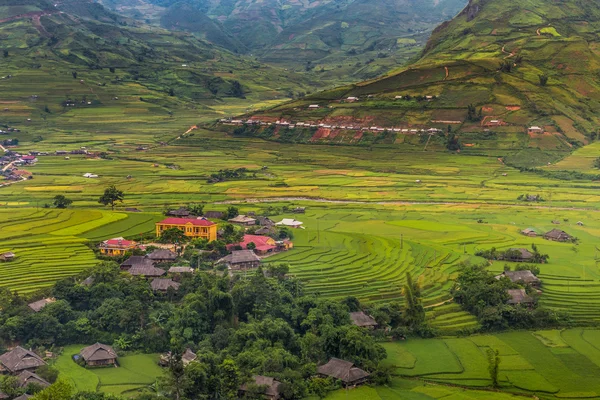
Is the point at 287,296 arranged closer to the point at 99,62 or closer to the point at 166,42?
the point at 99,62

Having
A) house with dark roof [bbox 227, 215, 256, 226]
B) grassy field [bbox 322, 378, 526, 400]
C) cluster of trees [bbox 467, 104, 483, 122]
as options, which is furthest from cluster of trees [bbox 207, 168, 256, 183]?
grassy field [bbox 322, 378, 526, 400]

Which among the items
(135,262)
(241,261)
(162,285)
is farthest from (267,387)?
(135,262)

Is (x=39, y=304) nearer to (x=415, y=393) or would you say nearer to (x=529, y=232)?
(x=415, y=393)

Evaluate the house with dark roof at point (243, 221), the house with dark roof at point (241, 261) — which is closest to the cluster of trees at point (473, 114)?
the house with dark roof at point (243, 221)

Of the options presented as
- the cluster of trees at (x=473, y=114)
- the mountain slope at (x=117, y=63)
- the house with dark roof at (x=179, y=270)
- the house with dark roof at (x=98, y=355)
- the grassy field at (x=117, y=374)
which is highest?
the mountain slope at (x=117, y=63)

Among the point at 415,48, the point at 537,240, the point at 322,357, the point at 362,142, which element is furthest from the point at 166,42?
the point at 322,357

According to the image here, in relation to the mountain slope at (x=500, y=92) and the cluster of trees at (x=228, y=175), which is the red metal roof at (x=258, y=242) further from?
the mountain slope at (x=500, y=92)

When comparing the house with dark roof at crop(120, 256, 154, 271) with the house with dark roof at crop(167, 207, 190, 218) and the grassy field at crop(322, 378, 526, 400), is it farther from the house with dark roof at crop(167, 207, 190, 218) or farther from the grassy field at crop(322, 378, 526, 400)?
the grassy field at crop(322, 378, 526, 400)
